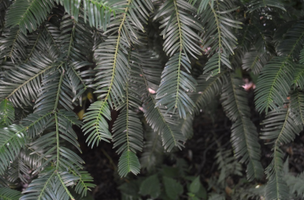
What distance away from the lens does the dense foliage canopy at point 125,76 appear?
63 centimetres

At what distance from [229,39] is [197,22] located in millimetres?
94

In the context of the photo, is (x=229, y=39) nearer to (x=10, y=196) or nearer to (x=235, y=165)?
(x=10, y=196)

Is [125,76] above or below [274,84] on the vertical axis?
below

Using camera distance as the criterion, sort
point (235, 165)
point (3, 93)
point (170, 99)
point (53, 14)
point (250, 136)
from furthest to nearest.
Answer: point (235, 165)
point (250, 136)
point (53, 14)
point (3, 93)
point (170, 99)

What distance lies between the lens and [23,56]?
834 mm

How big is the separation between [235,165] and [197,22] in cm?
108

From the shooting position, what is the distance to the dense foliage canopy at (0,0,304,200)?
2.08 feet

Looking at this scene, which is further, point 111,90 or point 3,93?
point 3,93

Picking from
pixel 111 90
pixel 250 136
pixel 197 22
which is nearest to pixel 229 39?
pixel 197 22

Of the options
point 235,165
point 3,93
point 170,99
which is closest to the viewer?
point 170,99

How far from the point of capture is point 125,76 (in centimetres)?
68

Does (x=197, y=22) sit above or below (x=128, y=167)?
above

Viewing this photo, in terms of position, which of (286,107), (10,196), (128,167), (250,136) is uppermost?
(286,107)

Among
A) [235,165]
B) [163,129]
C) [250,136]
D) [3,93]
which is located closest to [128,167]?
[163,129]
